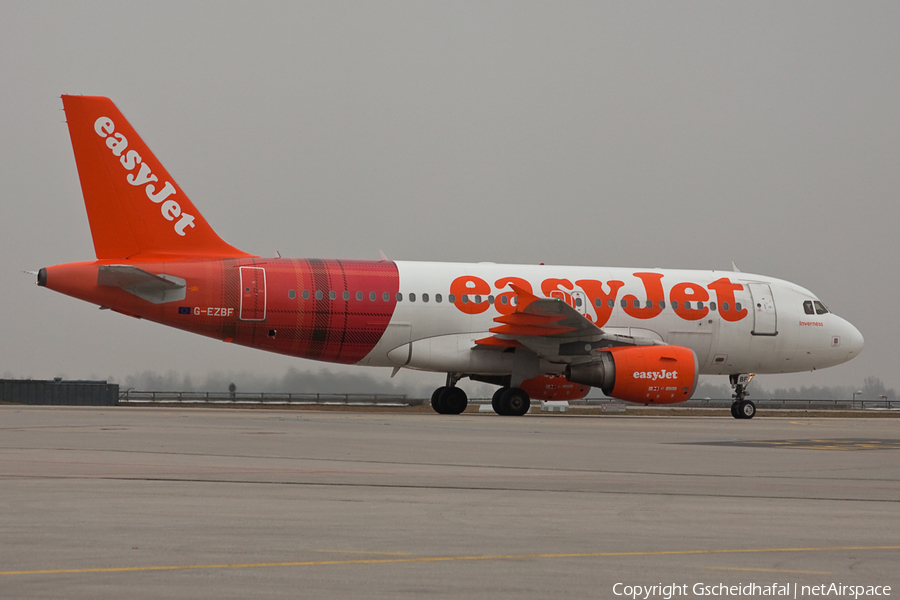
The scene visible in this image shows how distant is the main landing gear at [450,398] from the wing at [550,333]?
2.14 m

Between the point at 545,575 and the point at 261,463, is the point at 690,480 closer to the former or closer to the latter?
the point at 261,463

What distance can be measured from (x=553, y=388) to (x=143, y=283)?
11895 mm

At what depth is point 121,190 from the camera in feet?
80.6

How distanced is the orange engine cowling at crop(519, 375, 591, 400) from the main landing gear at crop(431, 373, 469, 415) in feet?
6.28

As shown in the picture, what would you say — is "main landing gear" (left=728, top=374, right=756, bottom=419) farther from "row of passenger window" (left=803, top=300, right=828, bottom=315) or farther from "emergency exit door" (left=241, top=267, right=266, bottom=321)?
"emergency exit door" (left=241, top=267, right=266, bottom=321)

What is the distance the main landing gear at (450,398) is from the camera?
27.9 m

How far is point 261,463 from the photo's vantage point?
34.7ft

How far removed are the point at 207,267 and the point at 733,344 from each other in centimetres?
1589

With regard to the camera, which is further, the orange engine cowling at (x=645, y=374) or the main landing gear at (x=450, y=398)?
the main landing gear at (x=450, y=398)

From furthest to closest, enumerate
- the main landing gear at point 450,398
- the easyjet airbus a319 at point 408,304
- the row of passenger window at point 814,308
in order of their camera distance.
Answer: the row of passenger window at point 814,308, the main landing gear at point 450,398, the easyjet airbus a319 at point 408,304

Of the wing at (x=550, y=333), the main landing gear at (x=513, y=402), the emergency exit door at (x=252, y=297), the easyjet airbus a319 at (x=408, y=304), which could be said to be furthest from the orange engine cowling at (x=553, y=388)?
the emergency exit door at (x=252, y=297)

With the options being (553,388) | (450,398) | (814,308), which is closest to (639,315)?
(553,388)

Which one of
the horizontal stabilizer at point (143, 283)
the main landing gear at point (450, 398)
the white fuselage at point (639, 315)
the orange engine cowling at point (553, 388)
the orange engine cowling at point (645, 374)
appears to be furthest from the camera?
the main landing gear at point (450, 398)

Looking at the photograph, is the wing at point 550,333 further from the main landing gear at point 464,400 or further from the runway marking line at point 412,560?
the runway marking line at point 412,560
